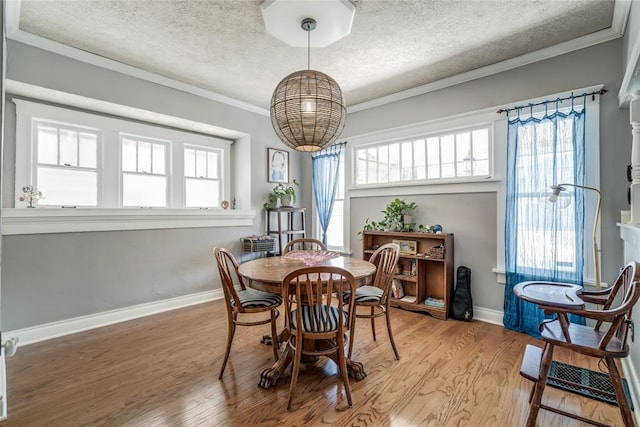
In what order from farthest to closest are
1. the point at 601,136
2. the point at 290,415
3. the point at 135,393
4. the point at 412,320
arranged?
the point at 412,320
the point at 601,136
the point at 135,393
the point at 290,415

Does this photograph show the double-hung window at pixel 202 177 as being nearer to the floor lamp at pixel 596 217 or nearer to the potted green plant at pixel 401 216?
the potted green plant at pixel 401 216

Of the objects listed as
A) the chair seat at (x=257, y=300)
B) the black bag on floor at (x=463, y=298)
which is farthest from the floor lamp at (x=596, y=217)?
the chair seat at (x=257, y=300)

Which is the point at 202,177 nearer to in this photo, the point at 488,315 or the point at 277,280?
the point at 277,280

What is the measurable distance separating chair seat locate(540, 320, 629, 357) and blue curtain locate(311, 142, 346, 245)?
3.35 metres

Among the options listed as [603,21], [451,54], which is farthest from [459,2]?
[603,21]

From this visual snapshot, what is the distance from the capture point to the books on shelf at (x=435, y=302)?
3.55 meters

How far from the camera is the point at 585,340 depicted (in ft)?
5.57

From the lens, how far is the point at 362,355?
2.59 meters

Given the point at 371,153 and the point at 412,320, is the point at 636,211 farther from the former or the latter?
the point at 371,153

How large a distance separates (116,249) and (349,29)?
3.37 metres

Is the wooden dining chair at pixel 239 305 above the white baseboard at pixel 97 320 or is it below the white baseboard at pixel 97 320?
above

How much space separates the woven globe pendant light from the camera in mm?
2102

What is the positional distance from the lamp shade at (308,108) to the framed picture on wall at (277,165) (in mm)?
2648

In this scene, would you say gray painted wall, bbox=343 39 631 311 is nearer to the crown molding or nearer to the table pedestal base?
the crown molding
